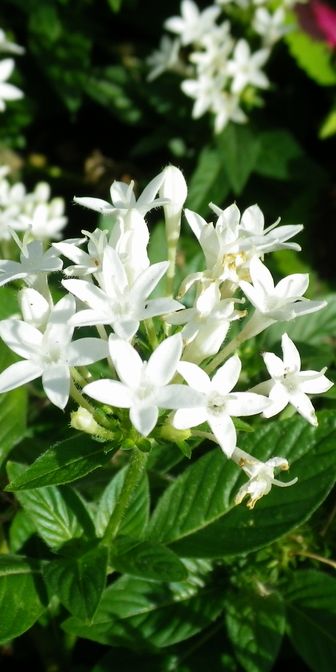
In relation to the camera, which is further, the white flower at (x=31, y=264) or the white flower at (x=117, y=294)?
the white flower at (x=31, y=264)

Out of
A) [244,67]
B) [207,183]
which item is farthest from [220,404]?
[244,67]

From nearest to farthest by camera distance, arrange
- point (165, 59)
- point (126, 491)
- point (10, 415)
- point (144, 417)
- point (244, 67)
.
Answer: point (144, 417)
point (126, 491)
point (10, 415)
point (244, 67)
point (165, 59)

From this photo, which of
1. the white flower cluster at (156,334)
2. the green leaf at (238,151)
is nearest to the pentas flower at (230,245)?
the white flower cluster at (156,334)

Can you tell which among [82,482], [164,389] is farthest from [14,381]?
[82,482]

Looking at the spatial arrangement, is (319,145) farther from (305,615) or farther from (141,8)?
(305,615)

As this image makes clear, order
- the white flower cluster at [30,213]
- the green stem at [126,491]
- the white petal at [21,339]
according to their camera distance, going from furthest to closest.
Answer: the white flower cluster at [30,213]
the green stem at [126,491]
the white petal at [21,339]

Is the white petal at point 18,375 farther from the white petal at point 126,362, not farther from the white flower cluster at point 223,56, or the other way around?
the white flower cluster at point 223,56

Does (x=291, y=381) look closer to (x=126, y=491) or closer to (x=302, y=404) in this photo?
→ (x=302, y=404)
